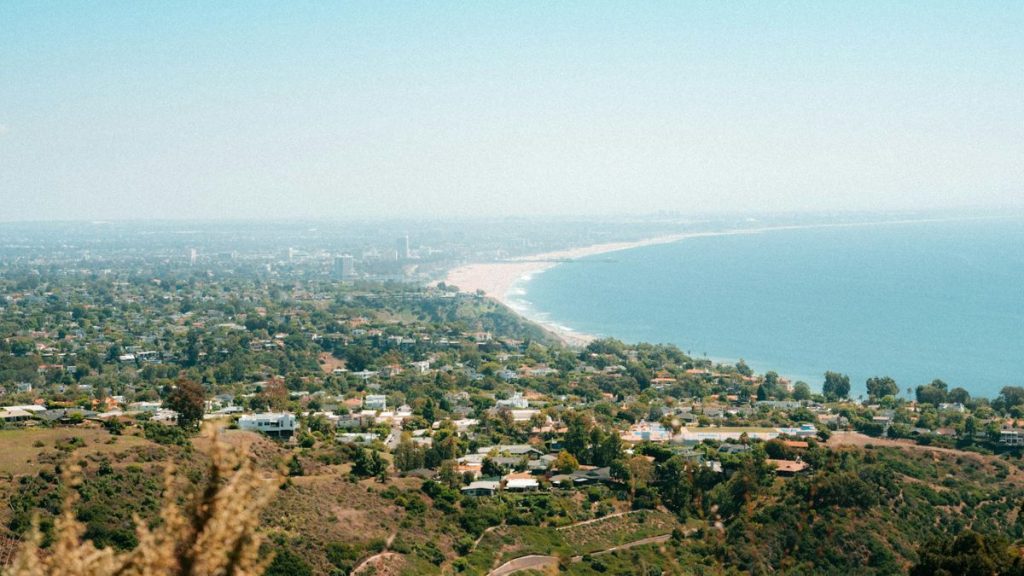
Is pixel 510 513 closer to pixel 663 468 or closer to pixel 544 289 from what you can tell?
pixel 663 468

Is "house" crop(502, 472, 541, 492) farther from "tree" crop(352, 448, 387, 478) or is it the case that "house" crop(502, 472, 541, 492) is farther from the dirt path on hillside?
the dirt path on hillside

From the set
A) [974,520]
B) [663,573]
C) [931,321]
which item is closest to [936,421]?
[974,520]

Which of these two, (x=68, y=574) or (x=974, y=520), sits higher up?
(x=68, y=574)

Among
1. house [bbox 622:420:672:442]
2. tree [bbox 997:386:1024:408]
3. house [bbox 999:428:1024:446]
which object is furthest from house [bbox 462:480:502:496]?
tree [bbox 997:386:1024:408]

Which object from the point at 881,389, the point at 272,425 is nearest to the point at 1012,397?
the point at 881,389

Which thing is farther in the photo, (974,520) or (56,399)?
(56,399)

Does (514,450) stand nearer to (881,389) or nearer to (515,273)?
(881,389)
